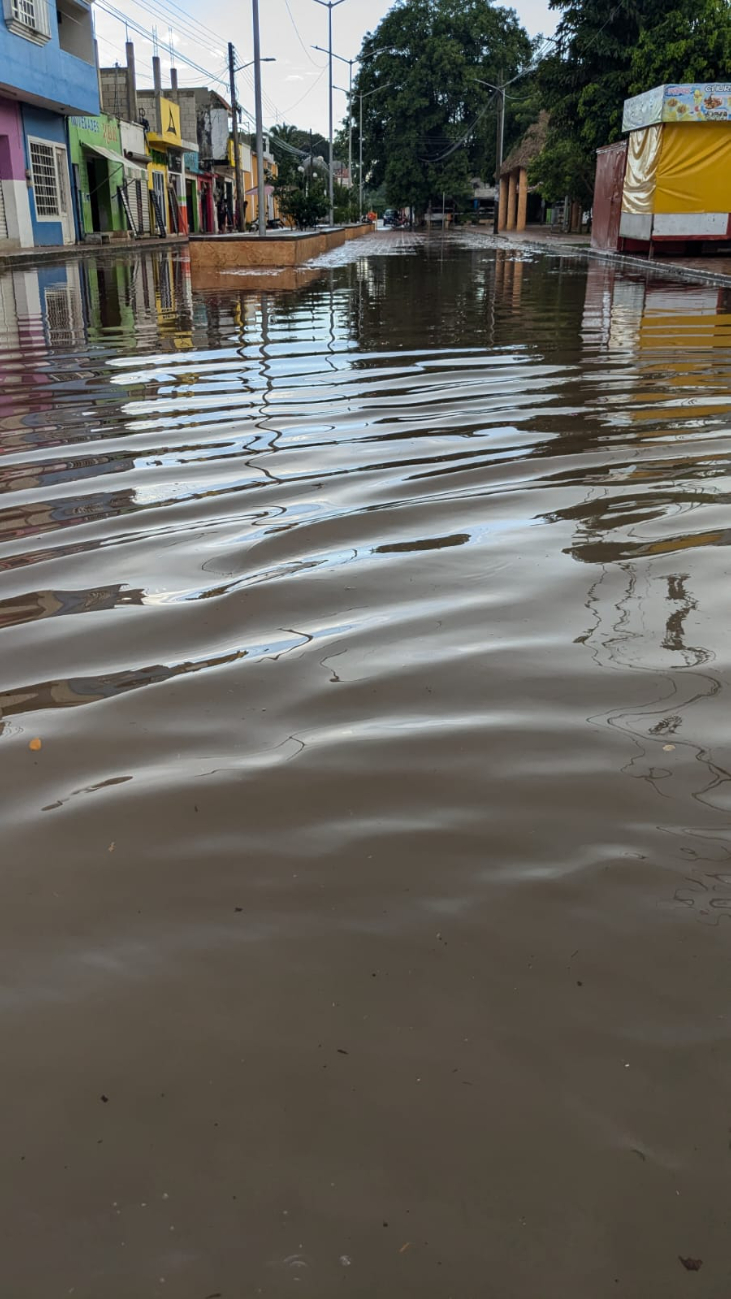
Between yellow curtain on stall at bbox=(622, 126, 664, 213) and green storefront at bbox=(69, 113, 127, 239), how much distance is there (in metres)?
17.3

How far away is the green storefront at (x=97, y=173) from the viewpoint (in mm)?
34344

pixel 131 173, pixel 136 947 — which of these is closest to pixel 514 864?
pixel 136 947

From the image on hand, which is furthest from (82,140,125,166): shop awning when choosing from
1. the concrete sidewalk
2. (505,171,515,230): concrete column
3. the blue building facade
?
(505,171,515,230): concrete column

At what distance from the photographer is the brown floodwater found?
1323mm

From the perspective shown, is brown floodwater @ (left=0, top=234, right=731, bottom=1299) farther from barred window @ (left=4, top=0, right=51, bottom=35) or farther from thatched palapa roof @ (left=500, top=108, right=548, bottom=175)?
thatched palapa roof @ (left=500, top=108, right=548, bottom=175)

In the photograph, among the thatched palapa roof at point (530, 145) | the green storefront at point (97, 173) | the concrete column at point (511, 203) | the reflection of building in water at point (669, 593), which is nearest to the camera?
the reflection of building in water at point (669, 593)

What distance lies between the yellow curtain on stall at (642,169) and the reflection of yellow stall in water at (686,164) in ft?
0.07

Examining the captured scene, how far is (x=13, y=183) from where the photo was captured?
2730cm

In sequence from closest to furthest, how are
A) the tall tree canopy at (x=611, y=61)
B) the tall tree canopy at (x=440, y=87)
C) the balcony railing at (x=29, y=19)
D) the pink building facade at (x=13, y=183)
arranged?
the balcony railing at (x=29, y=19)
the pink building facade at (x=13, y=183)
the tall tree canopy at (x=611, y=61)
the tall tree canopy at (x=440, y=87)

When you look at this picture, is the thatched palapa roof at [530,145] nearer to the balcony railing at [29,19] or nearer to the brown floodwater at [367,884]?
the balcony railing at [29,19]

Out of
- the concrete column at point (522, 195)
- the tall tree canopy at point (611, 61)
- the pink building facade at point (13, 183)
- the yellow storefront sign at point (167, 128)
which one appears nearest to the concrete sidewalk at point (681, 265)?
the tall tree canopy at point (611, 61)

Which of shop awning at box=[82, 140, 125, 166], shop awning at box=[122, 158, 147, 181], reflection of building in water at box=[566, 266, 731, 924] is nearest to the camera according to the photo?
reflection of building in water at box=[566, 266, 731, 924]

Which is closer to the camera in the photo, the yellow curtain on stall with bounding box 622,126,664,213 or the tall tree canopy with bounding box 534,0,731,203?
the yellow curtain on stall with bounding box 622,126,664,213

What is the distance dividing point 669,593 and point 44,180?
105 ft
